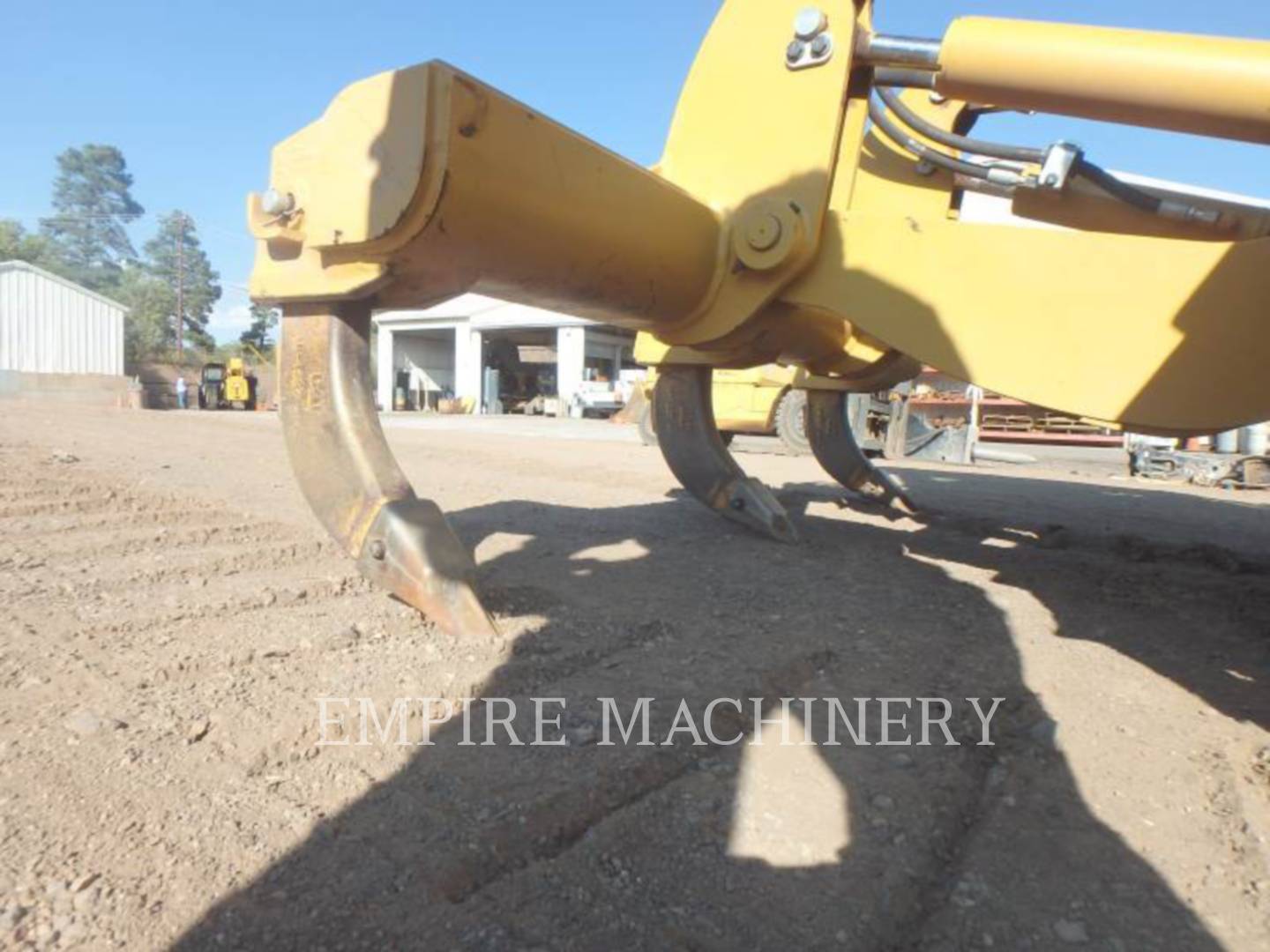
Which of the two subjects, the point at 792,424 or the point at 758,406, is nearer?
the point at 758,406

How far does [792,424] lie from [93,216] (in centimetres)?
8813

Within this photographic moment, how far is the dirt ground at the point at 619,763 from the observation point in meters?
1.17

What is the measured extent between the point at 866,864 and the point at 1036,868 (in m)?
0.30

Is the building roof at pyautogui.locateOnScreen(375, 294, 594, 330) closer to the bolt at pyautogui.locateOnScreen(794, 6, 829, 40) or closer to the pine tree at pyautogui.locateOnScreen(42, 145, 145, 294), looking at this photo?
the bolt at pyautogui.locateOnScreen(794, 6, 829, 40)

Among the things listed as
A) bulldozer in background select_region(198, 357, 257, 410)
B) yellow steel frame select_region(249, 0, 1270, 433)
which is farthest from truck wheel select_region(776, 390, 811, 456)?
bulldozer in background select_region(198, 357, 257, 410)

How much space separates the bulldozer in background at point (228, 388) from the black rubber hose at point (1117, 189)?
95.1 ft

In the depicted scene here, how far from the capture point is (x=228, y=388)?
88.6ft

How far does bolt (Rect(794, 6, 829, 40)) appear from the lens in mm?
2359

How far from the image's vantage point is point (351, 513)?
6.88ft

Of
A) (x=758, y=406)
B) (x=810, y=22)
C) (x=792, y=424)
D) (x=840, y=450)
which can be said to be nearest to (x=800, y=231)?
(x=810, y=22)

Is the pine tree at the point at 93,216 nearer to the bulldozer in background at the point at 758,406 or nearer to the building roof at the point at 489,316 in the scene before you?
the building roof at the point at 489,316

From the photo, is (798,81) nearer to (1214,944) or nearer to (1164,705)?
→ (1164,705)

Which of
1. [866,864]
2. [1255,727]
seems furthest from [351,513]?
[1255,727]

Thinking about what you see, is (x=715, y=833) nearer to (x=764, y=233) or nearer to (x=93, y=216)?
(x=764, y=233)
